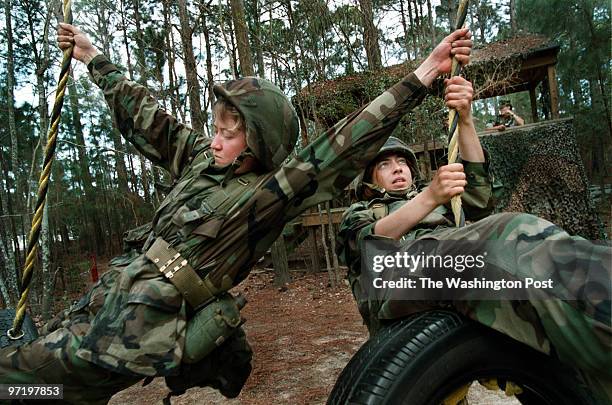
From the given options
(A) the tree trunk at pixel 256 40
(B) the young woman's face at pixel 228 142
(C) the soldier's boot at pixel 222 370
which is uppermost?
(A) the tree trunk at pixel 256 40

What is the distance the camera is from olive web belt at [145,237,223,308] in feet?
5.86

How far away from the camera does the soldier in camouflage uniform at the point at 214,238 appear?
5.59ft

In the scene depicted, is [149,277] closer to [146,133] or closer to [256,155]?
[256,155]

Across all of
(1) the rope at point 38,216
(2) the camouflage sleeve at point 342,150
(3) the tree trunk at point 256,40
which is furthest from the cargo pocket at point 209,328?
(3) the tree trunk at point 256,40

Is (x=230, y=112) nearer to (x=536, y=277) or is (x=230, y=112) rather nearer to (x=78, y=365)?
(x=78, y=365)

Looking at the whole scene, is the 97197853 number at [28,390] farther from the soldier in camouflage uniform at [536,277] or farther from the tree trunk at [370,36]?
the tree trunk at [370,36]

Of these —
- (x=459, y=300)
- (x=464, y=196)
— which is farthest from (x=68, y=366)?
(x=464, y=196)

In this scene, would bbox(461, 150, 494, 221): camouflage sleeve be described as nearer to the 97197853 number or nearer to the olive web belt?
the olive web belt

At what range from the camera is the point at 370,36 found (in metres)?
8.67

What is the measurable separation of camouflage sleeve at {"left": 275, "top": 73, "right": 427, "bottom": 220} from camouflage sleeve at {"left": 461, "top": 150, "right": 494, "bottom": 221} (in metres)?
0.61

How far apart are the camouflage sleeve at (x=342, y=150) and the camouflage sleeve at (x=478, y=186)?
24.1 inches

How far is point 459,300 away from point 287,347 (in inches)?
152

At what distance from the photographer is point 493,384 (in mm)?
1556

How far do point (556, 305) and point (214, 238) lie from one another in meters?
1.27
